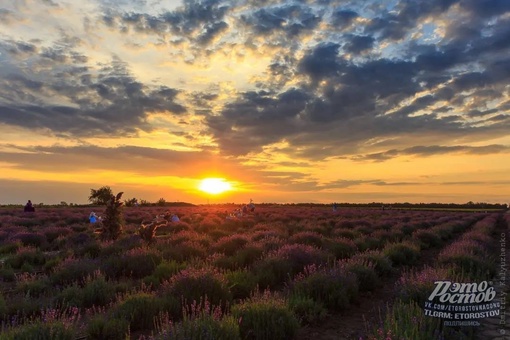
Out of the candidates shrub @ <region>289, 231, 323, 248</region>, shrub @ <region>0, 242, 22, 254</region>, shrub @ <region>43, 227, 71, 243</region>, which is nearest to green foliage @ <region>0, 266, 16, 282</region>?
shrub @ <region>0, 242, 22, 254</region>

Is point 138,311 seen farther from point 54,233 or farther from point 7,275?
point 54,233

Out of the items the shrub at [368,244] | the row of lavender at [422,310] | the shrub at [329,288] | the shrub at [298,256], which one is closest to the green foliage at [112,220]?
the shrub at [298,256]

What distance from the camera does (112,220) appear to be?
19219 millimetres

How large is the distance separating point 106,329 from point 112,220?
13107 millimetres

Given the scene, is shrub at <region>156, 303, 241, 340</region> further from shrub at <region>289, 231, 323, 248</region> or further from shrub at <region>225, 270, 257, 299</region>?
shrub at <region>289, 231, 323, 248</region>

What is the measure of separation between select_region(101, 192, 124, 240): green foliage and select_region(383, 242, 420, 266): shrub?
12.0 meters

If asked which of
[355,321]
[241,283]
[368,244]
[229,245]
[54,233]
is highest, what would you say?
[54,233]

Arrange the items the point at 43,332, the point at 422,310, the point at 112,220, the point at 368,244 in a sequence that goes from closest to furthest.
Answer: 1. the point at 43,332
2. the point at 422,310
3. the point at 368,244
4. the point at 112,220

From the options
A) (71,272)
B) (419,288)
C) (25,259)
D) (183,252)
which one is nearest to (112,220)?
(25,259)

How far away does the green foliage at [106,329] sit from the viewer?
683cm

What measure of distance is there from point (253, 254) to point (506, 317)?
24.6ft

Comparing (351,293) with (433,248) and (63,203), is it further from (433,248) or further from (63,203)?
(63,203)

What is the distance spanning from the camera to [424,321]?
6070mm

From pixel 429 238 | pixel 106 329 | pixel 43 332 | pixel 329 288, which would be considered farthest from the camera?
pixel 429 238
